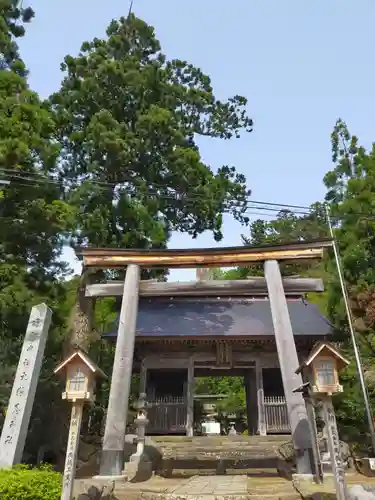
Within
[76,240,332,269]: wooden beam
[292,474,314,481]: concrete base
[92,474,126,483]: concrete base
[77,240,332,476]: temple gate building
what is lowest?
[92,474,126,483]: concrete base

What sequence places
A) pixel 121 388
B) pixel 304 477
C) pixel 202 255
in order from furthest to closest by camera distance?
pixel 202 255, pixel 121 388, pixel 304 477

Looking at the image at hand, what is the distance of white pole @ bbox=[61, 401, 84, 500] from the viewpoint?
673 centimetres

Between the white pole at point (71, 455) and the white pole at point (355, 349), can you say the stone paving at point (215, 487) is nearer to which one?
the white pole at point (71, 455)

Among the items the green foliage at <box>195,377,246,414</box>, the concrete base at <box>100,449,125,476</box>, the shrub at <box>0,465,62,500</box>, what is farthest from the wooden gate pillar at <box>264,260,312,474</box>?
the green foliage at <box>195,377,246,414</box>

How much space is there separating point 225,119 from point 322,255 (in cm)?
914

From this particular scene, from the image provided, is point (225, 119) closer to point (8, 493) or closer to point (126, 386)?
point (126, 386)

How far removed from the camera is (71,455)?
23.2 feet

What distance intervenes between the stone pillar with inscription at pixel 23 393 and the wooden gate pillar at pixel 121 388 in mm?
1777

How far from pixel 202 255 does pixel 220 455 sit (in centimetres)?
637

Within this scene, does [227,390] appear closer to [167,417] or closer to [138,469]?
[167,417]

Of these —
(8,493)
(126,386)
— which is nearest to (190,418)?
(126,386)

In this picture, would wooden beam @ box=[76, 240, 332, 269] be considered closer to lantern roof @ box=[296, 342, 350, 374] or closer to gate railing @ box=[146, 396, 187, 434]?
lantern roof @ box=[296, 342, 350, 374]

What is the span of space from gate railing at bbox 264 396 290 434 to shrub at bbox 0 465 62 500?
9.96 metres

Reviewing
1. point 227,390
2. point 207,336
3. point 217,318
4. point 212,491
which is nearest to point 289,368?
point 212,491
